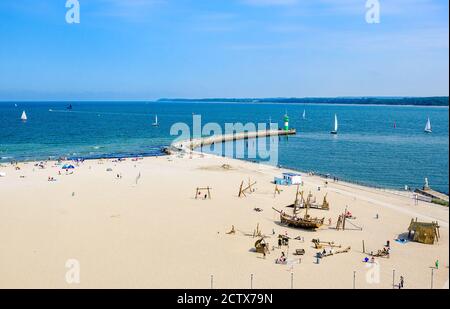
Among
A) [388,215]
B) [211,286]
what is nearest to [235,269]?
[211,286]

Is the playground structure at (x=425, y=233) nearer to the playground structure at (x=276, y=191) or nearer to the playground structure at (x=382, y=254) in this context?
the playground structure at (x=382, y=254)

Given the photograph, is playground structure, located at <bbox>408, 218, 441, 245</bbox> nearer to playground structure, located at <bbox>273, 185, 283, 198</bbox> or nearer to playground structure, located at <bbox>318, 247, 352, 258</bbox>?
playground structure, located at <bbox>318, 247, 352, 258</bbox>

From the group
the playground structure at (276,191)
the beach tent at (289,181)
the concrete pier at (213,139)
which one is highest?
the concrete pier at (213,139)

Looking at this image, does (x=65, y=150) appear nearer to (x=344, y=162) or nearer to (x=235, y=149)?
(x=235, y=149)

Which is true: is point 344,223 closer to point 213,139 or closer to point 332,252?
point 332,252

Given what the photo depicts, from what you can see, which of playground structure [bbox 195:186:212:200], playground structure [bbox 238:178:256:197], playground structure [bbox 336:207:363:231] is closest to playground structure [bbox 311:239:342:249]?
playground structure [bbox 336:207:363:231]

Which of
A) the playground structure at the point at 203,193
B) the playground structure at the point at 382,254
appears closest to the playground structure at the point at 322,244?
the playground structure at the point at 382,254
